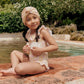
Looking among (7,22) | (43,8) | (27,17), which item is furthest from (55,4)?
(27,17)

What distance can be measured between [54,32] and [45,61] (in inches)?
514

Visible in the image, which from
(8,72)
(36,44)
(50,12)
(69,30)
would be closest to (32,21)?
(36,44)

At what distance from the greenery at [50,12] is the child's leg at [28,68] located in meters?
13.9

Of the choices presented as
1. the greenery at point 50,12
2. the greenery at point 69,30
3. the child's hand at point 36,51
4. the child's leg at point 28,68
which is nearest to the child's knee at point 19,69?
the child's leg at point 28,68

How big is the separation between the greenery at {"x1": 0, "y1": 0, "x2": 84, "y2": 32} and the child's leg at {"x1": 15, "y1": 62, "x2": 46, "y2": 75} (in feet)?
45.5

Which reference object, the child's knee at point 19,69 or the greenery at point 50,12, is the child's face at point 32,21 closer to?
the child's knee at point 19,69

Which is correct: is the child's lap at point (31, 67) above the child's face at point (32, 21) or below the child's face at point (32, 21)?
below

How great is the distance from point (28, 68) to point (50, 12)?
53.3 ft

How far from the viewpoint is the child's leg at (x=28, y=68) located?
2.42 m

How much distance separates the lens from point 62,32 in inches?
595

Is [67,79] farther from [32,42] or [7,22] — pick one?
[7,22]

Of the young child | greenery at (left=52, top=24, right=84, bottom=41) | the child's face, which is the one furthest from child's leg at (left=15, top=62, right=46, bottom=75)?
greenery at (left=52, top=24, right=84, bottom=41)

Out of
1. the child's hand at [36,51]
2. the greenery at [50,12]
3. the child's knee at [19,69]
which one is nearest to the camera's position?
the child's knee at [19,69]

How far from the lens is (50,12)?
18.2 metres
